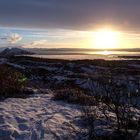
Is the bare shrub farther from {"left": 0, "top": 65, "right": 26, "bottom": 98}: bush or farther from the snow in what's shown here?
{"left": 0, "top": 65, "right": 26, "bottom": 98}: bush

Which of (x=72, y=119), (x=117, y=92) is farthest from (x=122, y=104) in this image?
(x=72, y=119)

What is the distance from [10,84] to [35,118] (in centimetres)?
462

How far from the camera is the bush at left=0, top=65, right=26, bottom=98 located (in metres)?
14.0

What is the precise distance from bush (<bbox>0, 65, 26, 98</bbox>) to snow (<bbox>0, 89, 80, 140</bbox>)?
92cm

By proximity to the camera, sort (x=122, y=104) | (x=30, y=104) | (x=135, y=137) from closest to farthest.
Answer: (x=135, y=137)
(x=122, y=104)
(x=30, y=104)

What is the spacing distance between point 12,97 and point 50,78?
1310 centimetres

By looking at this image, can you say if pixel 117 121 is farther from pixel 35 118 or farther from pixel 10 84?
pixel 10 84

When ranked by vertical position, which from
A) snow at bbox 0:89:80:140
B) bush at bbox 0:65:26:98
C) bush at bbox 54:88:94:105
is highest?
bush at bbox 0:65:26:98

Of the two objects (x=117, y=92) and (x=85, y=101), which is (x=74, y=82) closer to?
(x=85, y=101)

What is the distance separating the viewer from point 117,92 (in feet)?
32.3

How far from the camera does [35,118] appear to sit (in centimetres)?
1046

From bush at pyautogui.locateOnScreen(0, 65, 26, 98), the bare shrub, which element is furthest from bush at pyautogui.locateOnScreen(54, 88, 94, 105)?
the bare shrub

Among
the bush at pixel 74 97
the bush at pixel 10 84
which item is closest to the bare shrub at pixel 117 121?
the bush at pixel 74 97

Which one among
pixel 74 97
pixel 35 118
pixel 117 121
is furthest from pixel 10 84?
pixel 117 121
